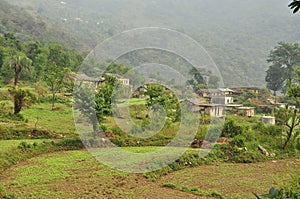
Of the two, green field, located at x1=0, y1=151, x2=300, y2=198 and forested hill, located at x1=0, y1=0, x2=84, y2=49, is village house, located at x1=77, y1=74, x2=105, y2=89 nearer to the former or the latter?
green field, located at x1=0, y1=151, x2=300, y2=198

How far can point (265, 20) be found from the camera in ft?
311

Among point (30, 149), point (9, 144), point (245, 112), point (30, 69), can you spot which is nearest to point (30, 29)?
point (30, 69)

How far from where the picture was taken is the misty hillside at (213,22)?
185 feet

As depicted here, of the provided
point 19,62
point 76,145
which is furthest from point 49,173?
point 19,62

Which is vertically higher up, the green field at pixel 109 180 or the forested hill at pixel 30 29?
the forested hill at pixel 30 29

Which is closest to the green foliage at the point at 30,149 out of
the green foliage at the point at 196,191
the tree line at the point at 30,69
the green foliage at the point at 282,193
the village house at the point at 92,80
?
the village house at the point at 92,80

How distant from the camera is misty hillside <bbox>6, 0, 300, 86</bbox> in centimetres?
5644

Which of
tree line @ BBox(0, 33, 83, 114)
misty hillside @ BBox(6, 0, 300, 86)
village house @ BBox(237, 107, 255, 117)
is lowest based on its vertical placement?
village house @ BBox(237, 107, 255, 117)

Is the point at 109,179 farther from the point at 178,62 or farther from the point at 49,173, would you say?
the point at 178,62

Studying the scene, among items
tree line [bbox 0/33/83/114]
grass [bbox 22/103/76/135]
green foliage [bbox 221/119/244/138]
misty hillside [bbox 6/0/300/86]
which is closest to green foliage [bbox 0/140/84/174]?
grass [bbox 22/103/76/135]

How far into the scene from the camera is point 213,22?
367 feet

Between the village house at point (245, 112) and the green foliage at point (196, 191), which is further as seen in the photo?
the village house at point (245, 112)

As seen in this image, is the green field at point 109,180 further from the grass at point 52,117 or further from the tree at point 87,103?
the grass at point 52,117

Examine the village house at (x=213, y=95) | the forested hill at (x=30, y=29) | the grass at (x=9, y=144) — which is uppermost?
the forested hill at (x=30, y=29)
